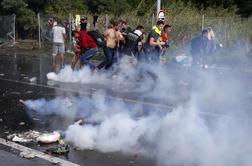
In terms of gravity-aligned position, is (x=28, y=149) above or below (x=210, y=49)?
below

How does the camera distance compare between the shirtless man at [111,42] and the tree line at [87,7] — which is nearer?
the shirtless man at [111,42]

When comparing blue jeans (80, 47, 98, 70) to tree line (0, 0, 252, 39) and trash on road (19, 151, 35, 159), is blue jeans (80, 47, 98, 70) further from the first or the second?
tree line (0, 0, 252, 39)

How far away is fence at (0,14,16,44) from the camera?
97.0 ft

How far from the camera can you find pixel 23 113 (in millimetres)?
8750

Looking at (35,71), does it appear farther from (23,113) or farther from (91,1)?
(91,1)

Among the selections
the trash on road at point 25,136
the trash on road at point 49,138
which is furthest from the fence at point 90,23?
the trash on road at point 49,138

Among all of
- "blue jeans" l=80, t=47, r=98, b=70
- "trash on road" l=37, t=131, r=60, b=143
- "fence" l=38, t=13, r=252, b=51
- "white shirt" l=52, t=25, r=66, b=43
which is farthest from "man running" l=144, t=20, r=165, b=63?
"fence" l=38, t=13, r=252, b=51

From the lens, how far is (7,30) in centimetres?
3000

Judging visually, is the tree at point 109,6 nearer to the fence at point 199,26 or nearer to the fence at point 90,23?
the fence at point 90,23

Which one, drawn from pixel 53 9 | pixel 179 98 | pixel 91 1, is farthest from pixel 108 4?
pixel 179 98

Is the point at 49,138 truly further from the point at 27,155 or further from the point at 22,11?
the point at 22,11

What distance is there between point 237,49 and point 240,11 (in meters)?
17.2

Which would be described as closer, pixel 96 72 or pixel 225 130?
pixel 225 130

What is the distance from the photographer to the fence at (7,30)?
2956 cm
